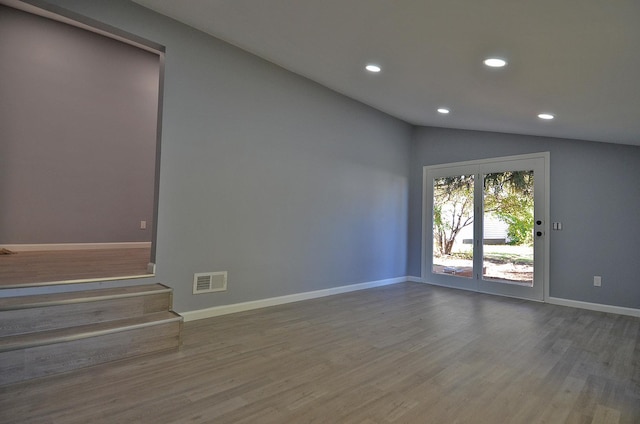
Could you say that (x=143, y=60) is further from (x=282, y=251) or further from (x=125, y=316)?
(x=125, y=316)

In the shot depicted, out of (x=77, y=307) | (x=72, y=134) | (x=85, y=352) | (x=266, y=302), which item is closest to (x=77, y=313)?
(x=77, y=307)

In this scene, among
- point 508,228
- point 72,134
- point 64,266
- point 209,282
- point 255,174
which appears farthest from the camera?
point 508,228

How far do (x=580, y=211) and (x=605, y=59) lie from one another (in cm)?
309

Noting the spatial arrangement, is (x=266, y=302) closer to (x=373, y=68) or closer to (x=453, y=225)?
(x=373, y=68)

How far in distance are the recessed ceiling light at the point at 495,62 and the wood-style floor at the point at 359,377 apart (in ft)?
7.82

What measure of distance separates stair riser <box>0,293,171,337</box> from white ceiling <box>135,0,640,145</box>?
265 cm

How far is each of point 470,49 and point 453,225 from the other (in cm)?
369

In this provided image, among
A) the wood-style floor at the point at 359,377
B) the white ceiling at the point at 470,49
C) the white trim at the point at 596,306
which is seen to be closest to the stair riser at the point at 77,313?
the wood-style floor at the point at 359,377

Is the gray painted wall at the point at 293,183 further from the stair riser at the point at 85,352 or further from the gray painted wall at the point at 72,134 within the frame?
the gray painted wall at the point at 72,134

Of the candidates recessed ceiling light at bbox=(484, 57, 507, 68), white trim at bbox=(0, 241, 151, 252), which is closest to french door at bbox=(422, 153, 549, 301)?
recessed ceiling light at bbox=(484, 57, 507, 68)

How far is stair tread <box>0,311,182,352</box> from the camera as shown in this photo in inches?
84.1

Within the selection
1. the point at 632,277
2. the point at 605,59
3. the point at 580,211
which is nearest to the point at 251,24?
the point at 605,59

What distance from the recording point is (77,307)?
98.1 inches

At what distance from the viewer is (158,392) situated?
2025 millimetres
